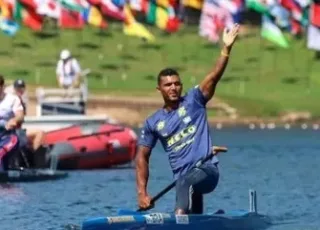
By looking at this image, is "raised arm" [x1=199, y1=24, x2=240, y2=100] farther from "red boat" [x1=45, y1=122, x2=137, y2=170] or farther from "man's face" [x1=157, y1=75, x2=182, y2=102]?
"red boat" [x1=45, y1=122, x2=137, y2=170]

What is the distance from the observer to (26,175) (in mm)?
28094

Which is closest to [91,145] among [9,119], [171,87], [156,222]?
[9,119]

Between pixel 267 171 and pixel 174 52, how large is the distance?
94.4 feet

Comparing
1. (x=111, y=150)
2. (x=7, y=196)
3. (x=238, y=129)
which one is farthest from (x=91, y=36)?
(x=7, y=196)

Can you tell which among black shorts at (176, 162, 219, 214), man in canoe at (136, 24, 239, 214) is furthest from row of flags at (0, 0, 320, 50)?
man in canoe at (136, 24, 239, 214)

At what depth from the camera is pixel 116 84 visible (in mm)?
55406

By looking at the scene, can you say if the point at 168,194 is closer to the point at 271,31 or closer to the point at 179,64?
the point at 271,31

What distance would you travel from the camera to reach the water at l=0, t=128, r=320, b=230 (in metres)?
22.2

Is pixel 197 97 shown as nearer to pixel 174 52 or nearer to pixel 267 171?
pixel 267 171

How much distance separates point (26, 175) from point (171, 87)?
39.2ft

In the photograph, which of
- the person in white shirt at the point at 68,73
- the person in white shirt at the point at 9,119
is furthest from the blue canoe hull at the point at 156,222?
the person in white shirt at the point at 68,73

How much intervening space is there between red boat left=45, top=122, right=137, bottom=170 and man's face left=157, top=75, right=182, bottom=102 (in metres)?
15.2

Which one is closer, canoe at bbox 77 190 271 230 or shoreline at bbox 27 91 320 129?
canoe at bbox 77 190 271 230

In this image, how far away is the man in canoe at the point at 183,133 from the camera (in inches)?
650
